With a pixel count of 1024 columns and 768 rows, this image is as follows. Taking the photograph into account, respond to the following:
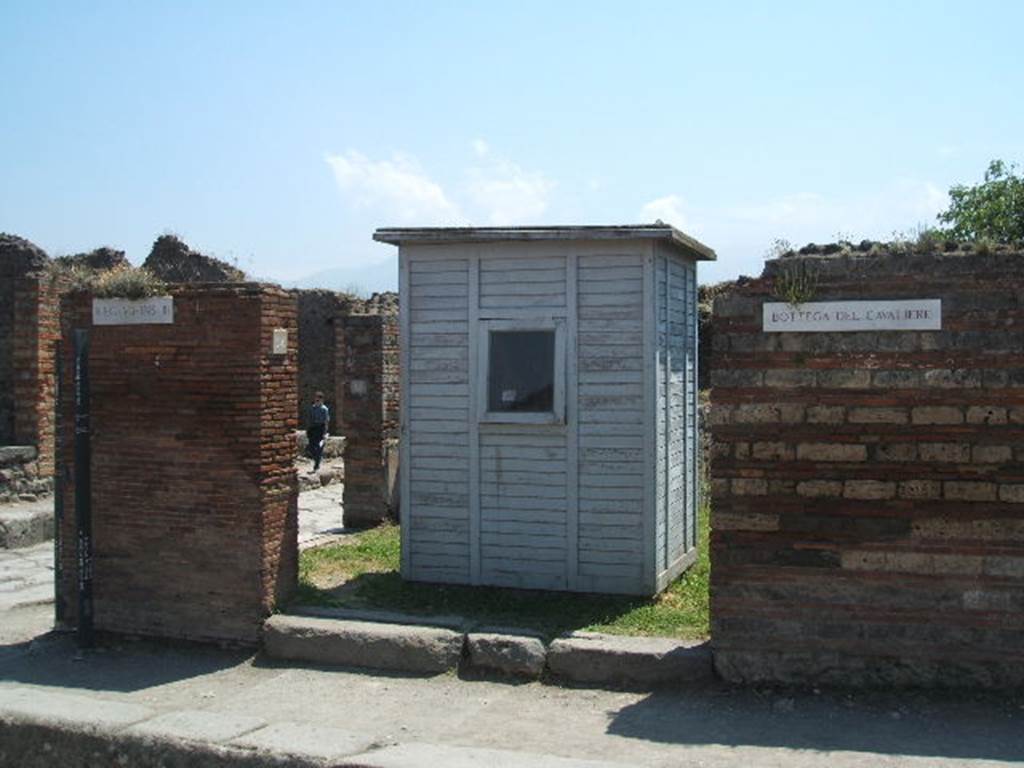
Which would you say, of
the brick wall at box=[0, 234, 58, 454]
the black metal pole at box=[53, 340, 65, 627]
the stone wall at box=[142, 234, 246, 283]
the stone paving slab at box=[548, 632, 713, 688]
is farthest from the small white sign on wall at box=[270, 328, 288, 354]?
the stone wall at box=[142, 234, 246, 283]

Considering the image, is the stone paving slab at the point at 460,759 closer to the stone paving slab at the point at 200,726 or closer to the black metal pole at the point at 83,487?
the stone paving slab at the point at 200,726

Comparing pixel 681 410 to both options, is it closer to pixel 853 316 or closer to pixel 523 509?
pixel 523 509

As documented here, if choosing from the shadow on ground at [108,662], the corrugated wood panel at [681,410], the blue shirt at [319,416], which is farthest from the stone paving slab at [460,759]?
the blue shirt at [319,416]

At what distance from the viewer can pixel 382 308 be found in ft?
83.8

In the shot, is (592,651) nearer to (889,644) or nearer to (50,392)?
(889,644)

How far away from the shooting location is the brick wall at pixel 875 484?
6.85 meters

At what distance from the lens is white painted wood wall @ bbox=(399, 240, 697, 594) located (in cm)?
935

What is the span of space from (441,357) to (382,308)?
16.0 meters

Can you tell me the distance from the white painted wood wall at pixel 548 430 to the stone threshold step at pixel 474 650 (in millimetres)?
1332

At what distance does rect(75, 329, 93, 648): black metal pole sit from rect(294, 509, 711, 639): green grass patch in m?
1.66

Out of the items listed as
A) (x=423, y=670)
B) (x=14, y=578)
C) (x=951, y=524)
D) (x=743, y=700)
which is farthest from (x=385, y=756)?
(x=14, y=578)

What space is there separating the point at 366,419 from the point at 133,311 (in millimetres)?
5085

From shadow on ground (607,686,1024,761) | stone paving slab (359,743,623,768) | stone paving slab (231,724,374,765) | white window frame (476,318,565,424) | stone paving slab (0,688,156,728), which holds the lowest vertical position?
stone paving slab (0,688,156,728)

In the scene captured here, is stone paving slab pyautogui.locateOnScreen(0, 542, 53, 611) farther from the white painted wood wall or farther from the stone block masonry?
the white painted wood wall
